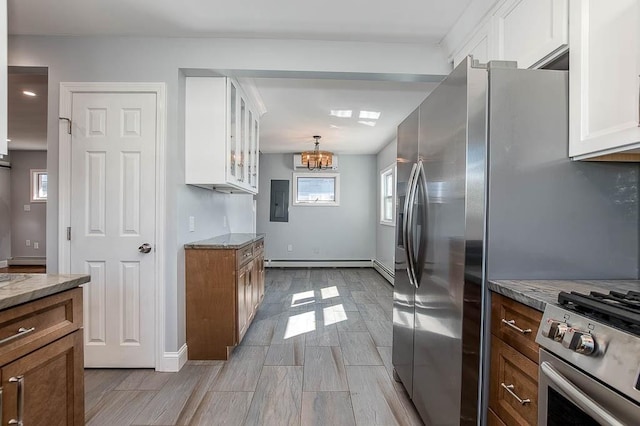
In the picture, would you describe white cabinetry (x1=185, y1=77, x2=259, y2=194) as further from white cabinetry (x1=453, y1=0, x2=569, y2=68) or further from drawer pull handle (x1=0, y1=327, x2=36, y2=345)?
white cabinetry (x1=453, y1=0, x2=569, y2=68)

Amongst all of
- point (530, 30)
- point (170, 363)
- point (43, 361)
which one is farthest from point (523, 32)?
point (170, 363)

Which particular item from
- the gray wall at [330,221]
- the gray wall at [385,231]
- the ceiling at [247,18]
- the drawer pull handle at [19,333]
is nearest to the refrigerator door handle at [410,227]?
the ceiling at [247,18]

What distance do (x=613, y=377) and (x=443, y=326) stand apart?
768mm

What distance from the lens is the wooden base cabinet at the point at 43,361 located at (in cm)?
102

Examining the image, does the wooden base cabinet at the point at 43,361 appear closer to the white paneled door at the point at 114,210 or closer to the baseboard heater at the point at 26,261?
the white paneled door at the point at 114,210

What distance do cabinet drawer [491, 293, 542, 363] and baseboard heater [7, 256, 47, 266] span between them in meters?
8.09

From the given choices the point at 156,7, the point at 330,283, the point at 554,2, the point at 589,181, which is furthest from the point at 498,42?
the point at 330,283

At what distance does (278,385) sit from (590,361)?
1.90 m

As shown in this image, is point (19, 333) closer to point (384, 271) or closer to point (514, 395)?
point (514, 395)

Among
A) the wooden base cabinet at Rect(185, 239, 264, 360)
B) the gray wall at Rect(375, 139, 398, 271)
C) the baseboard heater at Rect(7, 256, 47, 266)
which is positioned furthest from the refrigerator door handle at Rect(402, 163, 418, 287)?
the baseboard heater at Rect(7, 256, 47, 266)

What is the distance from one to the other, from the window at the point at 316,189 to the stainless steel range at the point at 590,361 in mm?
5937

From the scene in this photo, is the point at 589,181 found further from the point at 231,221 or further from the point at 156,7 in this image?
the point at 231,221

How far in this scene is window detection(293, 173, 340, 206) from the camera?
6895 mm

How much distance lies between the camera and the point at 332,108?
3889mm
